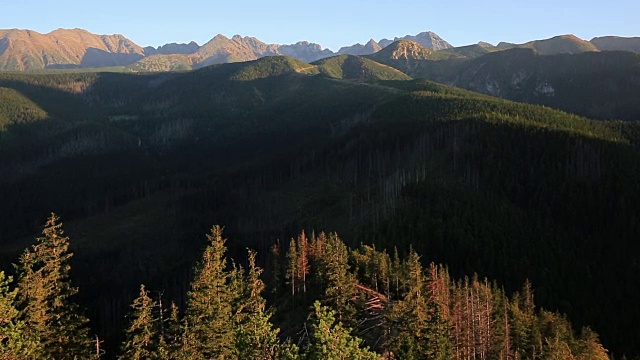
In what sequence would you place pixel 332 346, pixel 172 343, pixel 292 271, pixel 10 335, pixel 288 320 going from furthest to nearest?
pixel 292 271, pixel 288 320, pixel 172 343, pixel 10 335, pixel 332 346

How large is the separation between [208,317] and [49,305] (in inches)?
581

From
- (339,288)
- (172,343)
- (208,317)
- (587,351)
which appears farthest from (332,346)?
(587,351)

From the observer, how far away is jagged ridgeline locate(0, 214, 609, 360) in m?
40.4

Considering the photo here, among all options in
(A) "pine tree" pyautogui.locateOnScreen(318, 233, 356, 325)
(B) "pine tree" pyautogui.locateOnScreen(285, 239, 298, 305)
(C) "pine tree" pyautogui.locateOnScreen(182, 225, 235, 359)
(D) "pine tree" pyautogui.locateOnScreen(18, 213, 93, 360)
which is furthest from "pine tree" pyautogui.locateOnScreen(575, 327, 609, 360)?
(D) "pine tree" pyautogui.locateOnScreen(18, 213, 93, 360)

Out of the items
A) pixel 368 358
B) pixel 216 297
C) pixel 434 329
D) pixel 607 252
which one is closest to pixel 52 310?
pixel 216 297

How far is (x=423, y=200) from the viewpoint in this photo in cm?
18825

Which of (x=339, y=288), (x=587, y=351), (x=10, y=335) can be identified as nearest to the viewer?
(x=10, y=335)

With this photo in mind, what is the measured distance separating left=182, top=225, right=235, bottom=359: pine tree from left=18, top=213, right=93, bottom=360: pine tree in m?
10.3

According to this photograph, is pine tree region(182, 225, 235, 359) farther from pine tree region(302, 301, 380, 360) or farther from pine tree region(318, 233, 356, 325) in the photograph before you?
pine tree region(318, 233, 356, 325)

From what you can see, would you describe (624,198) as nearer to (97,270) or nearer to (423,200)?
(423,200)

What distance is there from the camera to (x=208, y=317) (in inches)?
1903

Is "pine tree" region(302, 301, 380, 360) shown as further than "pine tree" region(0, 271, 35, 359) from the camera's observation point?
No

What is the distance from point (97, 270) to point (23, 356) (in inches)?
6232

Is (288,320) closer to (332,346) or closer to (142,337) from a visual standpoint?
(142,337)
